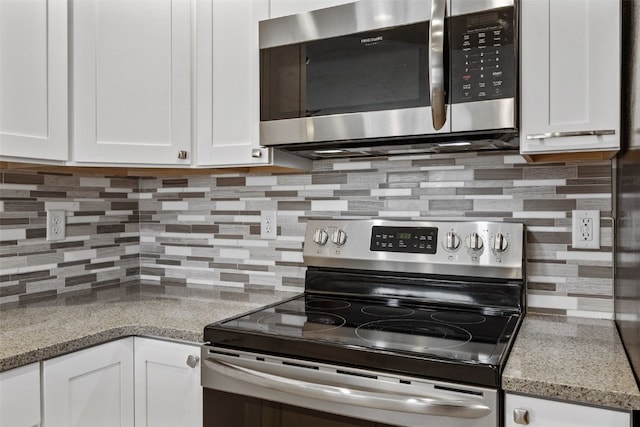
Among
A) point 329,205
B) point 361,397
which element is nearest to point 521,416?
point 361,397

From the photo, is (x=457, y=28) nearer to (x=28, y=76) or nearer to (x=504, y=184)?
(x=504, y=184)

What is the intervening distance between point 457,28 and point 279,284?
119 centimetres

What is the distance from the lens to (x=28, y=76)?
1498 millimetres

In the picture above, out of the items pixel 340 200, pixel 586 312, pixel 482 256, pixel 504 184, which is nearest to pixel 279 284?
pixel 340 200

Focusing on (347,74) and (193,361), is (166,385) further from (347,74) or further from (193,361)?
(347,74)

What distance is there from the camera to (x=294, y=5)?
161 centimetres

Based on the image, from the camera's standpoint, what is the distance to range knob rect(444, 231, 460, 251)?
1.58 m

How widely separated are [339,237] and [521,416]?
36.0 inches

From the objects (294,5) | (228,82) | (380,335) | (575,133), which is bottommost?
(380,335)

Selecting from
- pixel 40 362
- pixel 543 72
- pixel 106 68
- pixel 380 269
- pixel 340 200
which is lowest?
pixel 40 362

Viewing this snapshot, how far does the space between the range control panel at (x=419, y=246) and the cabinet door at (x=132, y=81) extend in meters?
0.63

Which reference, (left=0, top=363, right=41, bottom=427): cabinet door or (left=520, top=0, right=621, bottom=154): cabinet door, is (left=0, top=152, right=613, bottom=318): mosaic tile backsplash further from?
(left=0, top=363, right=41, bottom=427): cabinet door

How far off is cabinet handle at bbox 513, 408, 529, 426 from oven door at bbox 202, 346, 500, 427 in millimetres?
38

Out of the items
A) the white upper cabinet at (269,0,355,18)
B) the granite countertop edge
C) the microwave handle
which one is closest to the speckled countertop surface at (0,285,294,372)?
the granite countertop edge
